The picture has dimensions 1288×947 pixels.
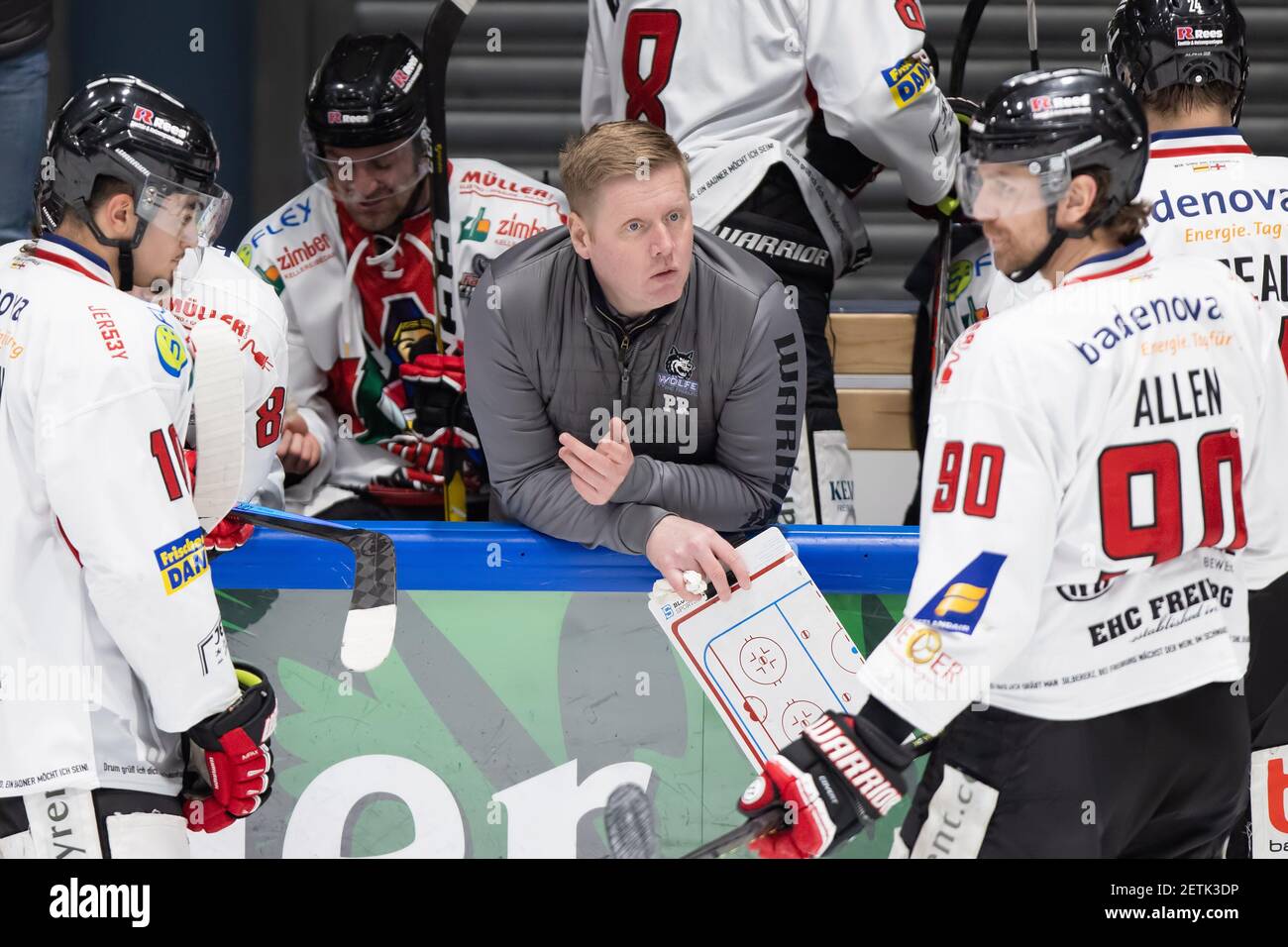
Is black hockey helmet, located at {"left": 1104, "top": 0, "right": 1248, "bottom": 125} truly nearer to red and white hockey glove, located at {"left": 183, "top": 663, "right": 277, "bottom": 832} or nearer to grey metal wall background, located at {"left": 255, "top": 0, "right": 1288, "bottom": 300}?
red and white hockey glove, located at {"left": 183, "top": 663, "right": 277, "bottom": 832}

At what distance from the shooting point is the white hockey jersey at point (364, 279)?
3.78 m

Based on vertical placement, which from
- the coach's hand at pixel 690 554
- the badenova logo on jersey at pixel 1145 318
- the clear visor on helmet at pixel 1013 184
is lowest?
the coach's hand at pixel 690 554

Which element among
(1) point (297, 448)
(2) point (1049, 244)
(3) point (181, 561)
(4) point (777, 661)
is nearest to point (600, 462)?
(4) point (777, 661)

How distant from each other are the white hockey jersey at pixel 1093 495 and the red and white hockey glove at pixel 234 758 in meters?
0.93

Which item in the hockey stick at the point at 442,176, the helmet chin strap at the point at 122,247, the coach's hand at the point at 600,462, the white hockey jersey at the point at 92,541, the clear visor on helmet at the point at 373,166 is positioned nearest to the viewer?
the white hockey jersey at the point at 92,541

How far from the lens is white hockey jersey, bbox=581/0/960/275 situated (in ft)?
10.7

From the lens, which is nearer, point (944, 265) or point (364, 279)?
point (944, 265)

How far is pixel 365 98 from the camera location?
363cm

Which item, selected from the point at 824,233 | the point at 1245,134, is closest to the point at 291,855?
the point at 824,233

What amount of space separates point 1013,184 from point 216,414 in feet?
4.21

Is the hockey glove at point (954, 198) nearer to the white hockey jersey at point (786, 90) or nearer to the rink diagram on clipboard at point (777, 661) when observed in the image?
the white hockey jersey at point (786, 90)

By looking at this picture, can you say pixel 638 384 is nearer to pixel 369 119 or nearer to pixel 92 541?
pixel 92 541

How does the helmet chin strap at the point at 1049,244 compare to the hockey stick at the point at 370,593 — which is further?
the hockey stick at the point at 370,593
